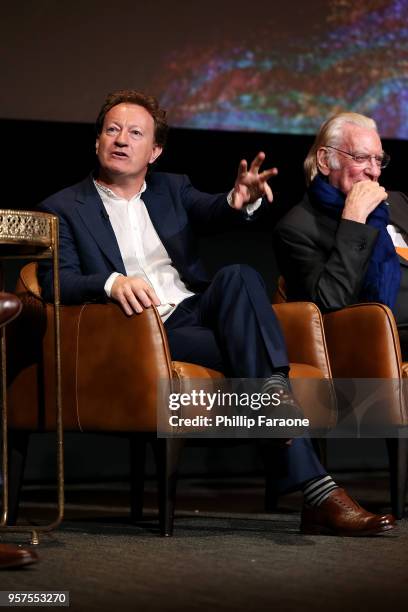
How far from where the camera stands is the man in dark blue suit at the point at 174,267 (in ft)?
8.15

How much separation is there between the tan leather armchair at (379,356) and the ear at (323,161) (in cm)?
58

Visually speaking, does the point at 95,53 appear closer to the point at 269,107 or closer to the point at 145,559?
the point at 269,107

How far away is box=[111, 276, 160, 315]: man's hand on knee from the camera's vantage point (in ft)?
8.26

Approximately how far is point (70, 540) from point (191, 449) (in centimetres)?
199

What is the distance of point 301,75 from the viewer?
14.4 ft

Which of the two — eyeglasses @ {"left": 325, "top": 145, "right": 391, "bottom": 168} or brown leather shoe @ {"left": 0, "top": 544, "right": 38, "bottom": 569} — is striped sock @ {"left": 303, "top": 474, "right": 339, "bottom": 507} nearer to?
brown leather shoe @ {"left": 0, "top": 544, "right": 38, "bottom": 569}

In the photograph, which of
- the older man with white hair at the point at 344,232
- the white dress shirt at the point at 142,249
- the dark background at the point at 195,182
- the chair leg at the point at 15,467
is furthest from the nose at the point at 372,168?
the chair leg at the point at 15,467

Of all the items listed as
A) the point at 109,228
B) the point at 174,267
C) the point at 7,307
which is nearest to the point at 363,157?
the point at 174,267

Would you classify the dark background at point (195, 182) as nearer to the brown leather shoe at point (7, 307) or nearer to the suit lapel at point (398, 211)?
the suit lapel at point (398, 211)

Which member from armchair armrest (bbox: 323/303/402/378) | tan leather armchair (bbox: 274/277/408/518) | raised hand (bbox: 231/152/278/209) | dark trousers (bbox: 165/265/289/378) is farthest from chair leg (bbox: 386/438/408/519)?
raised hand (bbox: 231/152/278/209)

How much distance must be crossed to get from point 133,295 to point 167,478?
0.45 m

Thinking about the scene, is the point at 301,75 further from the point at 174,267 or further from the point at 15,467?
the point at 15,467

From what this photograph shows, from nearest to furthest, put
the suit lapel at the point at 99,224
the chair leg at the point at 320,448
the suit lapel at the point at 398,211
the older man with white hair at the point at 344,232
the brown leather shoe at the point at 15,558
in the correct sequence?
the brown leather shoe at the point at 15,558
the suit lapel at the point at 99,224
the older man with white hair at the point at 344,232
the chair leg at the point at 320,448
the suit lapel at the point at 398,211

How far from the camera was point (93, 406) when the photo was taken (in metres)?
2.64
